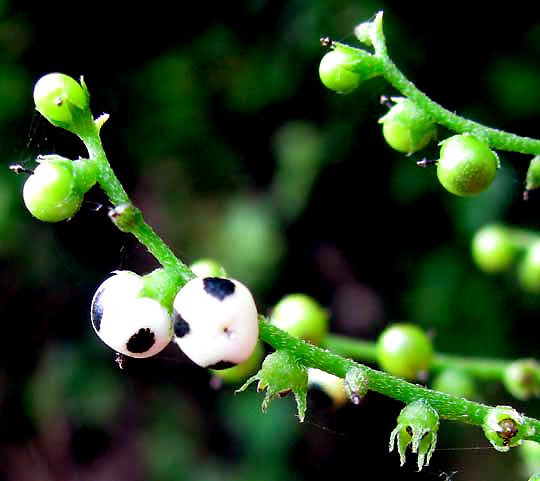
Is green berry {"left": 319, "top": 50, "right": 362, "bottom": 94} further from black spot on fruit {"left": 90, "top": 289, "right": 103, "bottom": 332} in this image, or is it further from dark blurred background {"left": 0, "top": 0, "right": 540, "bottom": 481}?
dark blurred background {"left": 0, "top": 0, "right": 540, "bottom": 481}

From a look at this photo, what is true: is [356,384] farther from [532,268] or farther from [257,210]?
[257,210]

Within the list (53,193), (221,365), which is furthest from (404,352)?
(53,193)

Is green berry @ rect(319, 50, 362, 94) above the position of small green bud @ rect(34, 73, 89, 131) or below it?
below

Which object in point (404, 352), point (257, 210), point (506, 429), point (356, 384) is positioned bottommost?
point (257, 210)

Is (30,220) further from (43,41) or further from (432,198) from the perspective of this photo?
(432,198)

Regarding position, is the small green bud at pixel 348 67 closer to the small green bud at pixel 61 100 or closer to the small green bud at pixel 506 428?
the small green bud at pixel 61 100

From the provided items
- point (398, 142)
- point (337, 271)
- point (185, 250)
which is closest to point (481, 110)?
point (337, 271)

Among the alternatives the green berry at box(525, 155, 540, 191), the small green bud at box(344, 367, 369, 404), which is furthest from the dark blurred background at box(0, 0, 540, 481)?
the small green bud at box(344, 367, 369, 404)
